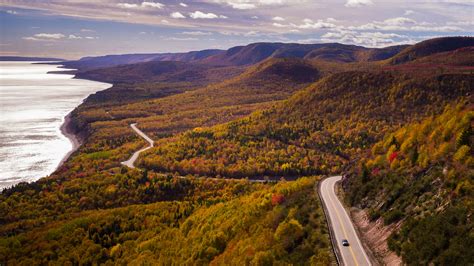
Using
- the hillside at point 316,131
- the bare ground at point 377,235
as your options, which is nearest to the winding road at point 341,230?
the bare ground at point 377,235

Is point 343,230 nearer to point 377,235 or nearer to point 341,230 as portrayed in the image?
point 341,230

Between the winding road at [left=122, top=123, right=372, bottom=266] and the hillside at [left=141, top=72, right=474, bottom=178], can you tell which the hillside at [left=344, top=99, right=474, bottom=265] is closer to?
the winding road at [left=122, top=123, right=372, bottom=266]

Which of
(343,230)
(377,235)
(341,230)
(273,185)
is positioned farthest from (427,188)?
(273,185)

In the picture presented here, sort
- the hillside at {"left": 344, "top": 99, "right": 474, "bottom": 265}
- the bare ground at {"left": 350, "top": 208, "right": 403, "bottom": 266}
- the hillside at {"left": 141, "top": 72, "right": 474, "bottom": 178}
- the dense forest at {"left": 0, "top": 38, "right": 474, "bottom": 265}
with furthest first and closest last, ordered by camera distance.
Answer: the hillside at {"left": 141, "top": 72, "right": 474, "bottom": 178}
the dense forest at {"left": 0, "top": 38, "right": 474, "bottom": 265}
the bare ground at {"left": 350, "top": 208, "right": 403, "bottom": 266}
the hillside at {"left": 344, "top": 99, "right": 474, "bottom": 265}

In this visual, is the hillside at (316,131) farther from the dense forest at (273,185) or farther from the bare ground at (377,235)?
the bare ground at (377,235)

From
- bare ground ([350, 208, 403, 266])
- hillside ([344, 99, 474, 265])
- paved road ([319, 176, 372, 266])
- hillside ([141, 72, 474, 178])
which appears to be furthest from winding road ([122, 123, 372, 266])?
hillside ([141, 72, 474, 178])

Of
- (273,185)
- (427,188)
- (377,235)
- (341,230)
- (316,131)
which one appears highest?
(427,188)
